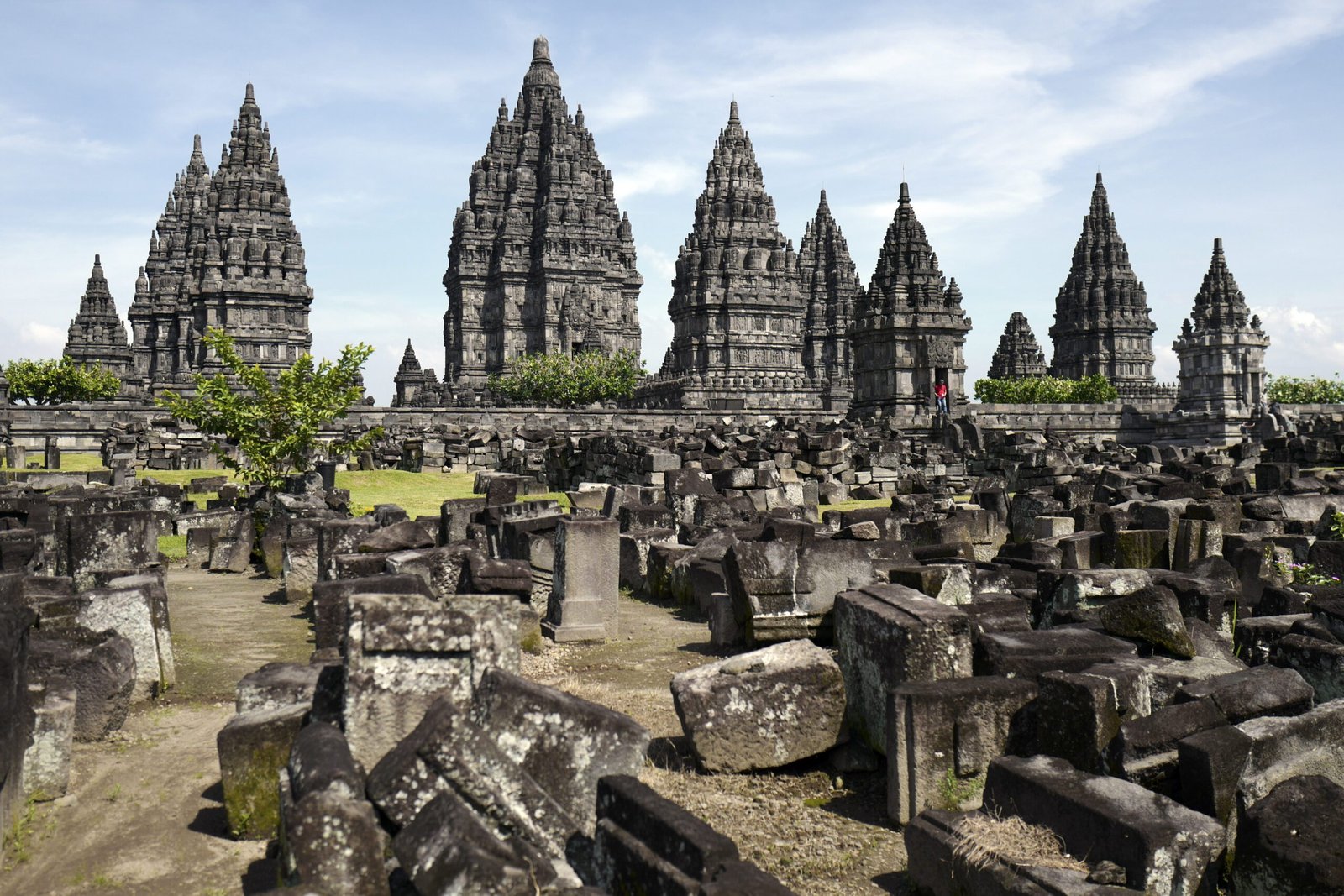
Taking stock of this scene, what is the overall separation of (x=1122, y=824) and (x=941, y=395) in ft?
106

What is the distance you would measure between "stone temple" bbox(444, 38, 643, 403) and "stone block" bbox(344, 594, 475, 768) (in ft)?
204

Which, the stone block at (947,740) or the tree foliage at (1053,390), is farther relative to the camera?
the tree foliage at (1053,390)

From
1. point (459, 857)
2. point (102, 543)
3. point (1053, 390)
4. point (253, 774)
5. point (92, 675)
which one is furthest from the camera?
point (1053, 390)

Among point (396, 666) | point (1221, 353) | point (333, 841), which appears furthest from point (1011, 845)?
point (1221, 353)

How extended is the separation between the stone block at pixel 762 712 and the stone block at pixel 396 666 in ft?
4.29

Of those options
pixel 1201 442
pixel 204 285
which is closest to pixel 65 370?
pixel 204 285

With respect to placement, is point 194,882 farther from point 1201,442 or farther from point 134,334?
point 134,334

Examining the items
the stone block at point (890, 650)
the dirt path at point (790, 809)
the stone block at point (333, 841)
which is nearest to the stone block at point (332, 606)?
the dirt path at point (790, 809)

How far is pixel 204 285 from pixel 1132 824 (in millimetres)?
59709

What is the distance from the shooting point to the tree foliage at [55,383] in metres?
57.1

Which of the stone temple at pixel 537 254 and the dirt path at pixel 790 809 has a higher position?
the stone temple at pixel 537 254

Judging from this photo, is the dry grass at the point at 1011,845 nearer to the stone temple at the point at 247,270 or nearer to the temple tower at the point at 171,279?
the stone temple at the point at 247,270

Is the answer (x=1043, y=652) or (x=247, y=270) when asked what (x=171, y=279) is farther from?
(x=1043, y=652)

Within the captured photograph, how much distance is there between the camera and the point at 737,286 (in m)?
63.2
